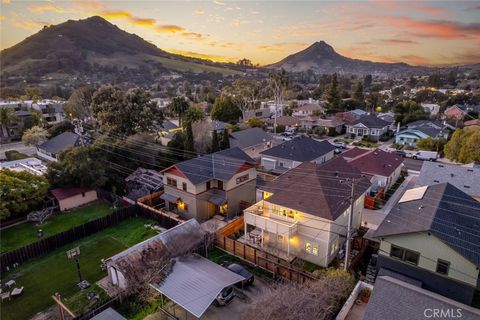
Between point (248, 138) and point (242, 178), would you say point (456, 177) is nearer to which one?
point (242, 178)

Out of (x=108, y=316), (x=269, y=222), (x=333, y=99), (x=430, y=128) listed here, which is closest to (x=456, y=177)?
(x=269, y=222)

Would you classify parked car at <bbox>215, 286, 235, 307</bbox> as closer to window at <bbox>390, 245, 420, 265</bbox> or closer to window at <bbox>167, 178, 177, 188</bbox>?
window at <bbox>390, 245, 420, 265</bbox>

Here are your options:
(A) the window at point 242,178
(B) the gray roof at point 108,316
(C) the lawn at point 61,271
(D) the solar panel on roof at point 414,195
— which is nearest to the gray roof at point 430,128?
(D) the solar panel on roof at point 414,195

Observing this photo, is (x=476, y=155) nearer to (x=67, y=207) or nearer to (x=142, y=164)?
(x=142, y=164)

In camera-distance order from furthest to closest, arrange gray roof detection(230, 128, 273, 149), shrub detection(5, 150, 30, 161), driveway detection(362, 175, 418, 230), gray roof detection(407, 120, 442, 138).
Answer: gray roof detection(407, 120, 442, 138), gray roof detection(230, 128, 273, 149), shrub detection(5, 150, 30, 161), driveway detection(362, 175, 418, 230)

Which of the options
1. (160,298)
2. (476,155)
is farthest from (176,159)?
(476,155)

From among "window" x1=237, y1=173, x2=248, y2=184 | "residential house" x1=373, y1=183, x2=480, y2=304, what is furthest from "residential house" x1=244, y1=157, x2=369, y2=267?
"window" x1=237, y1=173, x2=248, y2=184

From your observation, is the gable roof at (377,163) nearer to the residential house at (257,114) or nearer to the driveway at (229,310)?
the driveway at (229,310)
